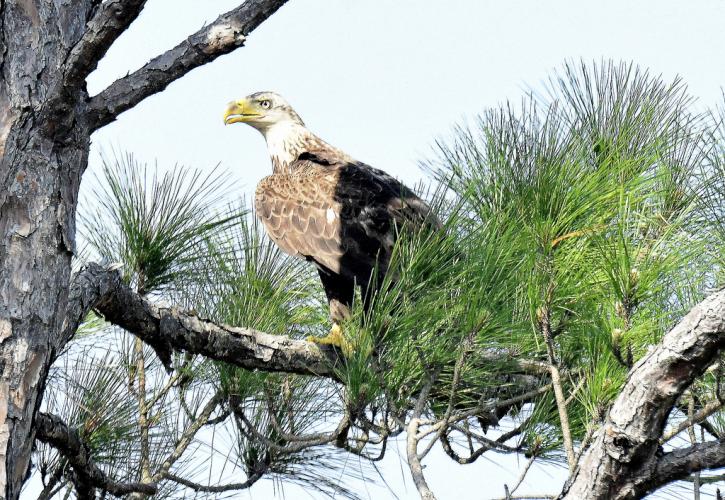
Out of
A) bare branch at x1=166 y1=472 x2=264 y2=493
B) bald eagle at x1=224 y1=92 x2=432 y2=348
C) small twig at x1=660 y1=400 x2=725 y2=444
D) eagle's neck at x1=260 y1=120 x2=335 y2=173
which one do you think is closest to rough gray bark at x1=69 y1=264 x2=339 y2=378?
bald eagle at x1=224 y1=92 x2=432 y2=348

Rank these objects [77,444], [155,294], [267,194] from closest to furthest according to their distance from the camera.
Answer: [77,444], [155,294], [267,194]

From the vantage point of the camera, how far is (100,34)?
2383 mm

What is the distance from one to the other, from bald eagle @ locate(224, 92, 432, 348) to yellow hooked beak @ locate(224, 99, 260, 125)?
1.78ft

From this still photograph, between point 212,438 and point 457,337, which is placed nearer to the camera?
point 457,337

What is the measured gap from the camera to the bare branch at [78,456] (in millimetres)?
2559

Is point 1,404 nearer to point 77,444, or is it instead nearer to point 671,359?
point 77,444

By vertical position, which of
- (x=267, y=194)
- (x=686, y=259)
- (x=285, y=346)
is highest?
(x=267, y=194)

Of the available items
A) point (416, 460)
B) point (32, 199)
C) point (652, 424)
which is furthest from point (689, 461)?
point (32, 199)

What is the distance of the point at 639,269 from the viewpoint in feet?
7.43

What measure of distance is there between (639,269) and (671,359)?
0.34 meters

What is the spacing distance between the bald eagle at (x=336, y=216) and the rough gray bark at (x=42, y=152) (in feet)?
3.35

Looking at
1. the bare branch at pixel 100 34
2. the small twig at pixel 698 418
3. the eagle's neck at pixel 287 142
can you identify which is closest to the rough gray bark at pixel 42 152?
the bare branch at pixel 100 34

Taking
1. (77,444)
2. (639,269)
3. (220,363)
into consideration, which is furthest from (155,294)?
(639,269)

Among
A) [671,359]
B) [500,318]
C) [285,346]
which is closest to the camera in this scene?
[671,359]
